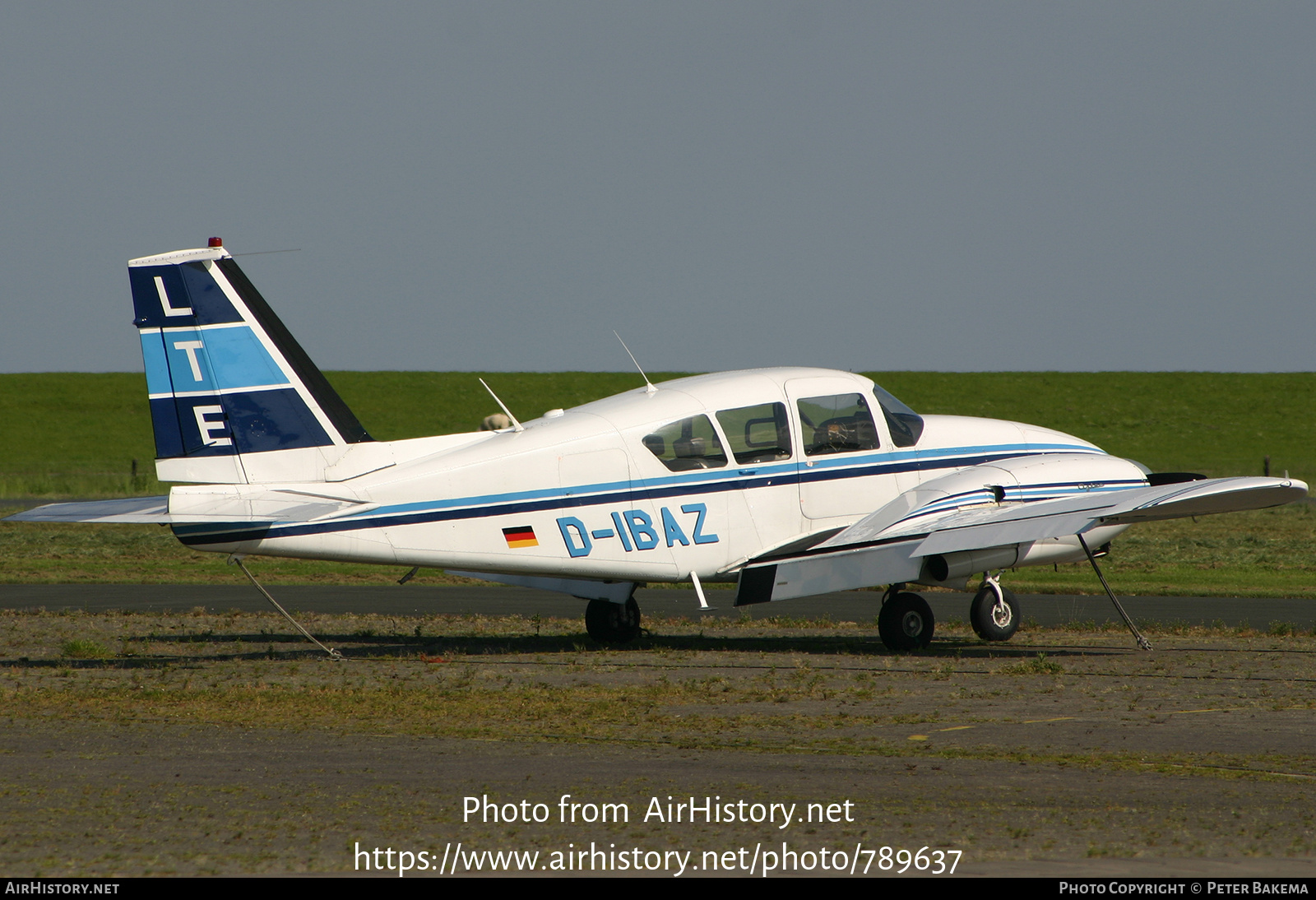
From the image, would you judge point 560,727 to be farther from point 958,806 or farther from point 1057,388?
point 1057,388

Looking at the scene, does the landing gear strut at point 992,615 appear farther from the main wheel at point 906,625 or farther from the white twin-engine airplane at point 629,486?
the main wheel at point 906,625

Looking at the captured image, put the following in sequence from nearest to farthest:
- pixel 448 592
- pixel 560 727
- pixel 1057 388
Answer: pixel 560 727 → pixel 448 592 → pixel 1057 388

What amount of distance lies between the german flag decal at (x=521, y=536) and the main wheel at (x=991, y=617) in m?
5.10

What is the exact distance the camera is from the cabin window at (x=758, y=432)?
1412 cm

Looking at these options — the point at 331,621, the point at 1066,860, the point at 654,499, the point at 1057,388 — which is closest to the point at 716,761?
the point at 1066,860

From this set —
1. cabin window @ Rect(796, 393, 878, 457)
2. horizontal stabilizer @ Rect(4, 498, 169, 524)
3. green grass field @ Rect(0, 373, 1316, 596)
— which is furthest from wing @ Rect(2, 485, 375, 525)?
green grass field @ Rect(0, 373, 1316, 596)

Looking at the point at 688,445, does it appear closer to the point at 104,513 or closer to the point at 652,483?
the point at 652,483

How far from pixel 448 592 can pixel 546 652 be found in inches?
303

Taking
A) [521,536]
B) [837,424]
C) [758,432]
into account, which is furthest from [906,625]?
[521,536]

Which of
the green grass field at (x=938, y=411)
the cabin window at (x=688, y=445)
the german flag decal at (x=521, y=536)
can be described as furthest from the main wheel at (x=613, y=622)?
the green grass field at (x=938, y=411)

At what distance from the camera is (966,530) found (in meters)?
13.7

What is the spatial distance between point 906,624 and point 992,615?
43.0 inches

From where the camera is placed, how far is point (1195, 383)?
97875 millimetres

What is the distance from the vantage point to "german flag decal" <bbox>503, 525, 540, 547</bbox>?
13102mm
